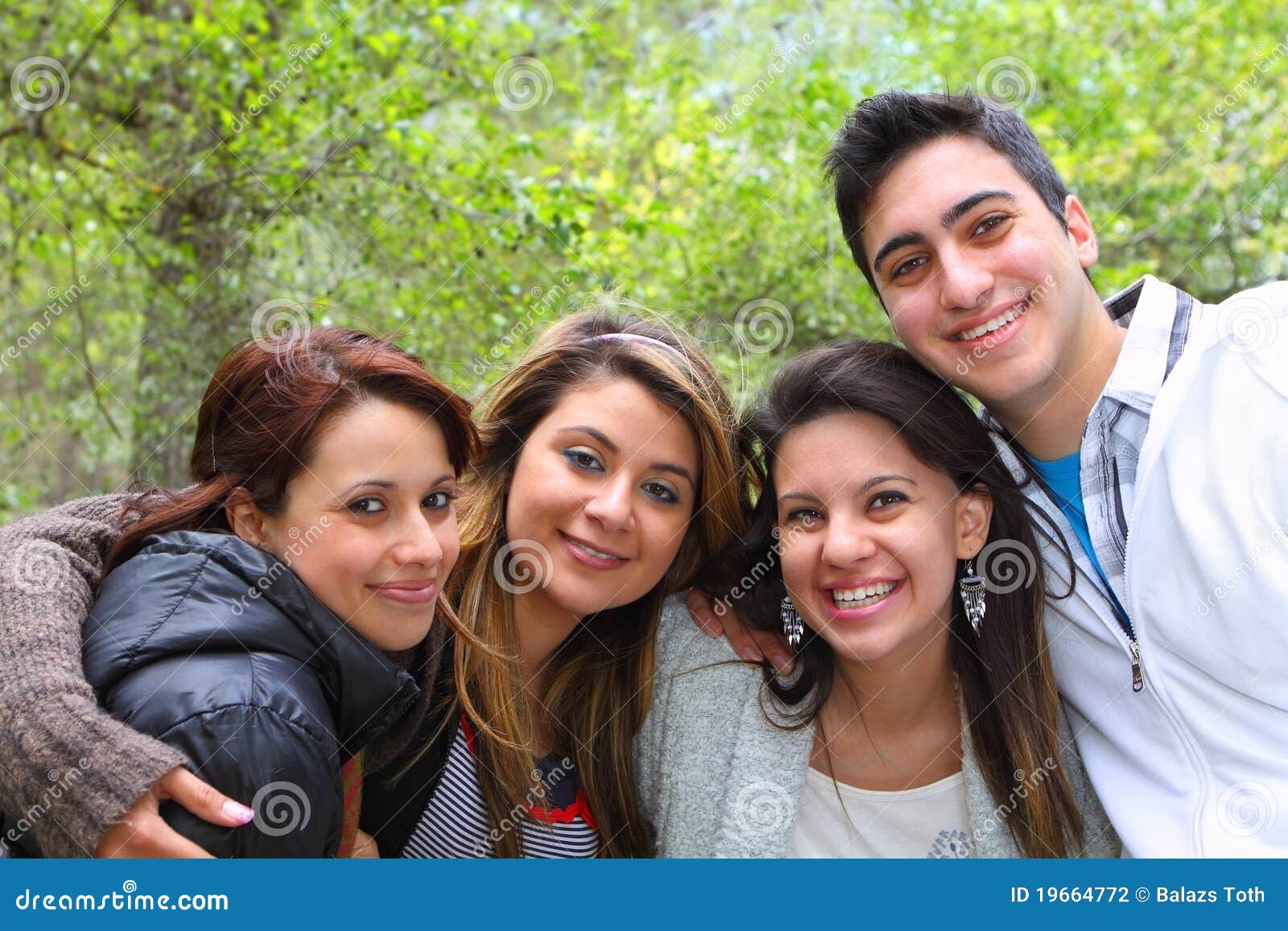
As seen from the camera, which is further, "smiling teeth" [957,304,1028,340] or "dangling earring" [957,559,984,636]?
"dangling earring" [957,559,984,636]

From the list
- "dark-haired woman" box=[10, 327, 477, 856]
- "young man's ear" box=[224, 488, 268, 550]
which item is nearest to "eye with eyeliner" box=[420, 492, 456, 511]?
"dark-haired woman" box=[10, 327, 477, 856]

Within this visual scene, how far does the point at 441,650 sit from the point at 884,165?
1548mm

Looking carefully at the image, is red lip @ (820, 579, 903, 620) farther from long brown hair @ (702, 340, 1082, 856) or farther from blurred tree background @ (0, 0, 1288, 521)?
blurred tree background @ (0, 0, 1288, 521)

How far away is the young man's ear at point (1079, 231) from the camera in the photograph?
9.27 feet

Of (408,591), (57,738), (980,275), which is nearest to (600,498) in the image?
(408,591)

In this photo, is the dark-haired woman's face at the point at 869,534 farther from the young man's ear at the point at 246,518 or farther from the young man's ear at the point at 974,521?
the young man's ear at the point at 246,518

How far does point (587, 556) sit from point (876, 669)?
77 centimetres

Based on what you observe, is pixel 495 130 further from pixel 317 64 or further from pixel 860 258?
pixel 860 258

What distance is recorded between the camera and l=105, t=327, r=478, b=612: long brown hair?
Result: 213 centimetres

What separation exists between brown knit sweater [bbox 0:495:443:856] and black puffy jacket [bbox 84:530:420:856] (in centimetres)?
4

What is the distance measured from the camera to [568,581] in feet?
8.75

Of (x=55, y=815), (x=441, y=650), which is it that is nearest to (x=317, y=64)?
(x=441, y=650)

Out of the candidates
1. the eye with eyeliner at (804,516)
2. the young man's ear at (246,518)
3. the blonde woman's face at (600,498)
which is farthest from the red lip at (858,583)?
the young man's ear at (246,518)

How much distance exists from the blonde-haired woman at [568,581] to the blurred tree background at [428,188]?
1126 mm
